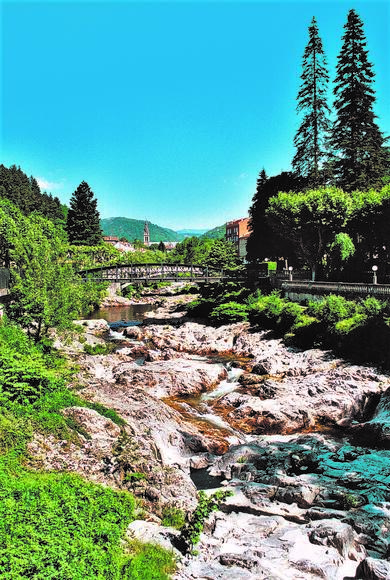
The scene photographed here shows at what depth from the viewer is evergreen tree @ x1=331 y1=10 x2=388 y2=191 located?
39.6 meters

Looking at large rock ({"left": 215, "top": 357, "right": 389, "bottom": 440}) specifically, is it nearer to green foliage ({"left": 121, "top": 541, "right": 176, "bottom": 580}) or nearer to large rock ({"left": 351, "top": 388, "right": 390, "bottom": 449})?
large rock ({"left": 351, "top": 388, "right": 390, "bottom": 449})

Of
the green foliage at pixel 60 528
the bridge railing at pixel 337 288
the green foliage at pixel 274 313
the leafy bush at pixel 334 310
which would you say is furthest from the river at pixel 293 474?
the green foliage at pixel 274 313

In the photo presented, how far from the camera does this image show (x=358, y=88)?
1571 inches

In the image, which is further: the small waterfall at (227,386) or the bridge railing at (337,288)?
the bridge railing at (337,288)

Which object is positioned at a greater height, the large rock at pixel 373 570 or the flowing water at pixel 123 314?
the flowing water at pixel 123 314

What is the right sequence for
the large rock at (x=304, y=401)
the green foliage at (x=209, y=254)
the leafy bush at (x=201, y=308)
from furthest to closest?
the green foliage at (x=209, y=254) < the leafy bush at (x=201, y=308) < the large rock at (x=304, y=401)

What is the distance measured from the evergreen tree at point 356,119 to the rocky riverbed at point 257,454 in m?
23.1

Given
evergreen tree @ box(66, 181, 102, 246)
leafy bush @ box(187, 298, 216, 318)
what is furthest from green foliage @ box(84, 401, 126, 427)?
evergreen tree @ box(66, 181, 102, 246)

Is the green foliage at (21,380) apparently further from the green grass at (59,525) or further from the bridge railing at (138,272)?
the bridge railing at (138,272)

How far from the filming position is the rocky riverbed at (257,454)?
8.33 meters

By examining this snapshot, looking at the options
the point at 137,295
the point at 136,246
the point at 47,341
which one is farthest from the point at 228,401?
the point at 136,246

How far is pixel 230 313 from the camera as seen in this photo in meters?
36.3

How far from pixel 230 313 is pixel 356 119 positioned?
2189 cm

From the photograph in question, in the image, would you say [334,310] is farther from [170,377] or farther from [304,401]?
[170,377]
